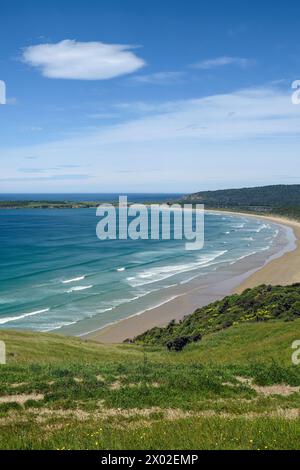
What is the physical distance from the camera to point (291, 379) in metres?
16.7

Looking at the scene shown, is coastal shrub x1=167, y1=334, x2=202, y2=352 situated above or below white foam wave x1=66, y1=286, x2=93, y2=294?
above

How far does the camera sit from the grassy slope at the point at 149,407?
10.2 metres

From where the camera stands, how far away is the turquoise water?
4966 centimetres

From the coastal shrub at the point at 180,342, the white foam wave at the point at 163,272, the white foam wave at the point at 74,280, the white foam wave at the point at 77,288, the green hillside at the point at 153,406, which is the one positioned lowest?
the white foam wave at the point at 77,288

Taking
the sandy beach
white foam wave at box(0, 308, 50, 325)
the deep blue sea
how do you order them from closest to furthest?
the sandy beach
white foam wave at box(0, 308, 50, 325)
the deep blue sea

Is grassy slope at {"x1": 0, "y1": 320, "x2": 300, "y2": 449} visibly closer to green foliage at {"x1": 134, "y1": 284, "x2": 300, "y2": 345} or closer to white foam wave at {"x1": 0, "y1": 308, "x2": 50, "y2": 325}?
green foliage at {"x1": 134, "y1": 284, "x2": 300, "y2": 345}

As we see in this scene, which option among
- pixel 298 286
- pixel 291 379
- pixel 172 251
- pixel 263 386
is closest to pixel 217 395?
pixel 263 386

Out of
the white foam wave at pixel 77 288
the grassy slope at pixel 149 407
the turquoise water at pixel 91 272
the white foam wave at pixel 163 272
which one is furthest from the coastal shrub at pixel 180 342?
the white foam wave at pixel 163 272

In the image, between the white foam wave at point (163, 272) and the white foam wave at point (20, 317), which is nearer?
the white foam wave at point (20, 317)

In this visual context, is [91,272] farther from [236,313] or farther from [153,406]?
[153,406]

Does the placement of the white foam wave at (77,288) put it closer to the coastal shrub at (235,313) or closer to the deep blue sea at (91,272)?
the deep blue sea at (91,272)

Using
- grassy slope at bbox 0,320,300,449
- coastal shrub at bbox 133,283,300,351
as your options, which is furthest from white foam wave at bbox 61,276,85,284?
grassy slope at bbox 0,320,300,449

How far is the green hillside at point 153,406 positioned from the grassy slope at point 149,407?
0.03 metres

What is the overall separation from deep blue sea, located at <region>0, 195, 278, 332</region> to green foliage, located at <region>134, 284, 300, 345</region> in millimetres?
8570
